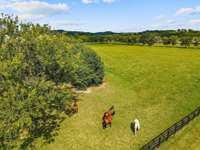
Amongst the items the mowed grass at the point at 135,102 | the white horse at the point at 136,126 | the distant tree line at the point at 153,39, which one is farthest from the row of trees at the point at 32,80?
the distant tree line at the point at 153,39

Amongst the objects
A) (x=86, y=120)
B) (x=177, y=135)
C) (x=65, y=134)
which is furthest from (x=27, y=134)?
(x=177, y=135)

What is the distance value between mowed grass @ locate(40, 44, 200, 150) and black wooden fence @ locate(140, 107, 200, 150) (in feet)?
3.57

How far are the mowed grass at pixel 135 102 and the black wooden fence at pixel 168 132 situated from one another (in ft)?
3.57

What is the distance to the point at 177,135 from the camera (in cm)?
4669

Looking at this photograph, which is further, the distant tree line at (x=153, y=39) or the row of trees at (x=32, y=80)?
the distant tree line at (x=153, y=39)

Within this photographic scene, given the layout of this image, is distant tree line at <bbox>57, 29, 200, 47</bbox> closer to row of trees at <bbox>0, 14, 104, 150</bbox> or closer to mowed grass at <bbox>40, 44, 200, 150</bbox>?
mowed grass at <bbox>40, 44, 200, 150</bbox>

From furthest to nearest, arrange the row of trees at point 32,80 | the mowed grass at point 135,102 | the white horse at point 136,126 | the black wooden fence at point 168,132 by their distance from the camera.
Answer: the white horse at point 136,126
the mowed grass at point 135,102
the black wooden fence at point 168,132
the row of trees at point 32,80

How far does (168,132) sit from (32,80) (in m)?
18.3

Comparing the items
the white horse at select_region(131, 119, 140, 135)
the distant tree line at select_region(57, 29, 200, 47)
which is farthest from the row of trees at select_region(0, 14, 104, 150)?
the distant tree line at select_region(57, 29, 200, 47)

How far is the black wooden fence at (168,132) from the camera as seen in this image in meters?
43.0

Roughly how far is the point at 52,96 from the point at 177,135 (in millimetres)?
16604

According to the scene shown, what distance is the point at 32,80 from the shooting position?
4659 cm

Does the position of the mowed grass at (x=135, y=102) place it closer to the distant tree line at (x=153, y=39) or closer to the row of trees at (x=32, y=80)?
the row of trees at (x=32, y=80)

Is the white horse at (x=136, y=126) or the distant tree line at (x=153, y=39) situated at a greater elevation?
the distant tree line at (x=153, y=39)
